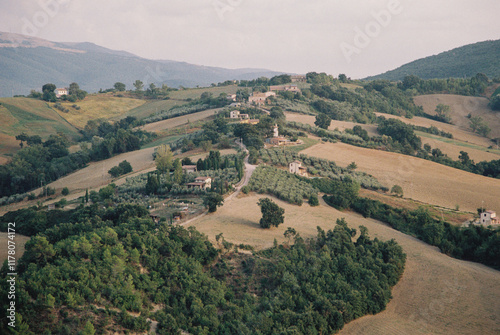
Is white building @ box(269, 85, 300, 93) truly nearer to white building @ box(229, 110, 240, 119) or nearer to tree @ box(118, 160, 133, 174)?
white building @ box(229, 110, 240, 119)

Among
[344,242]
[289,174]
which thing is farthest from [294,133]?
[344,242]

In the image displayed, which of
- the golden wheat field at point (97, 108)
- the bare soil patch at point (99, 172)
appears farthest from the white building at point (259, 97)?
the golden wheat field at point (97, 108)

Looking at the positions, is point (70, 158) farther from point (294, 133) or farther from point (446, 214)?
point (446, 214)

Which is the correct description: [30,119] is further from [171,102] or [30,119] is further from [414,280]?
[414,280]

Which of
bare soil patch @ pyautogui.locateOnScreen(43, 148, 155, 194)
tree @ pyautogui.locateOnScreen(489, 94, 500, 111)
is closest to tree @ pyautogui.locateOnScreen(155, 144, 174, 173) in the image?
bare soil patch @ pyautogui.locateOnScreen(43, 148, 155, 194)

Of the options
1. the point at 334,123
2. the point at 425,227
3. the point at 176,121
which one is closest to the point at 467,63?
the point at 334,123

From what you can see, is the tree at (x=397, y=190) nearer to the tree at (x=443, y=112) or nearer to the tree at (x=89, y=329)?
the tree at (x=89, y=329)
